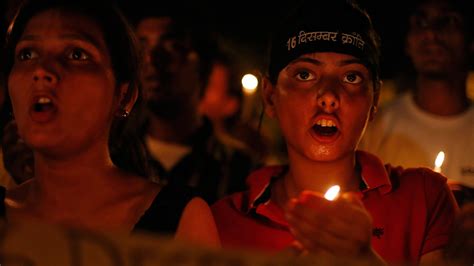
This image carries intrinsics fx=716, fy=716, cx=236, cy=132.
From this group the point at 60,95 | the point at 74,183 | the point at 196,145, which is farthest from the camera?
the point at 196,145

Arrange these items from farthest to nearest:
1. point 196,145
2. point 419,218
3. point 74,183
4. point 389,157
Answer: point 196,145
point 389,157
point 419,218
point 74,183

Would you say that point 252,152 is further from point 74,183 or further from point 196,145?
point 74,183

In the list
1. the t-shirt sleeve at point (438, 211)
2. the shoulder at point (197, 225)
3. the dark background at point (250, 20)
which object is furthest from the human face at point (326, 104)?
the dark background at point (250, 20)

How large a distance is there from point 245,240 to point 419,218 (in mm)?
610

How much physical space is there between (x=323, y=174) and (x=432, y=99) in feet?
4.73

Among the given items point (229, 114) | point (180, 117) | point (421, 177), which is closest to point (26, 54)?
point (421, 177)

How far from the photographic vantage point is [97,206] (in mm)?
2230

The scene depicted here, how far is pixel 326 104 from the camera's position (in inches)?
96.5

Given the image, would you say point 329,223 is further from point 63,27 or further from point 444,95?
point 444,95

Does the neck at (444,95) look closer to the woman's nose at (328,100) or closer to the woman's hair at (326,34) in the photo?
the woman's hair at (326,34)

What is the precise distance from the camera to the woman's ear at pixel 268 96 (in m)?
2.77

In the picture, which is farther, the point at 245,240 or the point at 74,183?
the point at 245,240

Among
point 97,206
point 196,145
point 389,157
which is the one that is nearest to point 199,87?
point 196,145

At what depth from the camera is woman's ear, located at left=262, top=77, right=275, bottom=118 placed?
277 cm
